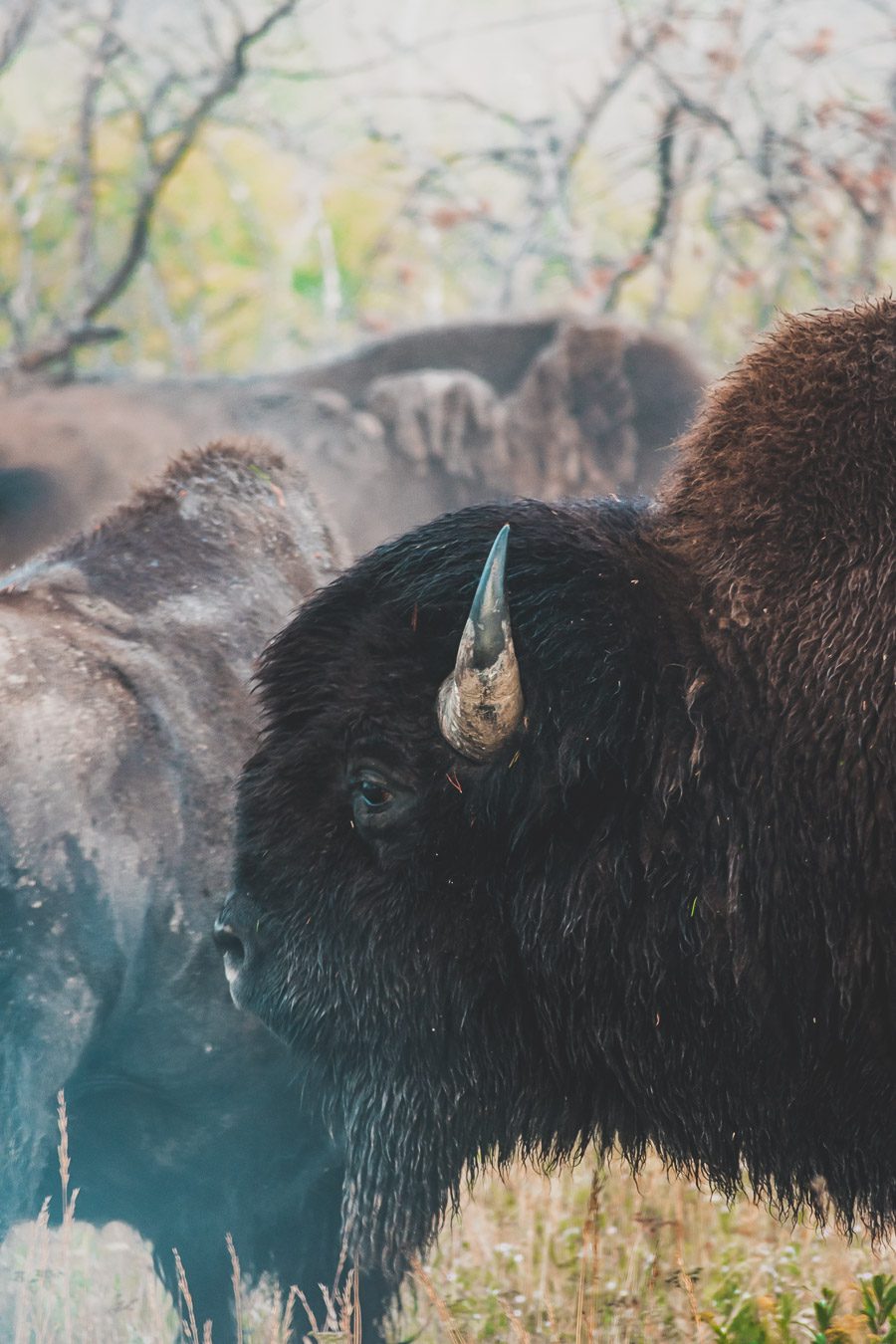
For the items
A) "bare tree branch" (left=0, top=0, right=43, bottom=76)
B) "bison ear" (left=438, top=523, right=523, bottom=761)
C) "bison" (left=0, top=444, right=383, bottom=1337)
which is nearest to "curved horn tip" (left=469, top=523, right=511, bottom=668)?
"bison ear" (left=438, top=523, right=523, bottom=761)

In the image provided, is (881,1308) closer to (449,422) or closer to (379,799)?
(379,799)

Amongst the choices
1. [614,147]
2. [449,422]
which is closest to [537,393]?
[449,422]

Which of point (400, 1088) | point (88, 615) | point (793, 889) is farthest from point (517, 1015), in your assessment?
point (88, 615)

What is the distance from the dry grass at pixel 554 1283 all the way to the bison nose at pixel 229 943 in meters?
0.46

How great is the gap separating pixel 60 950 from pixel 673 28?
411 inches

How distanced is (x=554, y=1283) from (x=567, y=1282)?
0.16ft

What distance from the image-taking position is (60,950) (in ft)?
10.2

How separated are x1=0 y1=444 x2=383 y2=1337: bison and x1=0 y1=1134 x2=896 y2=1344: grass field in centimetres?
19

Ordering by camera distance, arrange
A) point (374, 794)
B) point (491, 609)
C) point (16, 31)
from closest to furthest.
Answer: point (491, 609) < point (374, 794) < point (16, 31)

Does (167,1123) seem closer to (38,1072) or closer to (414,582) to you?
(38,1072)

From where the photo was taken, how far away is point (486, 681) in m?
2.57

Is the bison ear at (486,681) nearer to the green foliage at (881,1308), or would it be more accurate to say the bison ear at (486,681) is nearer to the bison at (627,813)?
the bison at (627,813)

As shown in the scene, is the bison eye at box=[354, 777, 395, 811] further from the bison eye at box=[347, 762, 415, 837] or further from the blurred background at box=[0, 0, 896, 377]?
the blurred background at box=[0, 0, 896, 377]

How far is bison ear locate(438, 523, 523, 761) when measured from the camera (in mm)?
2516
